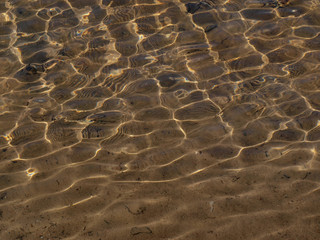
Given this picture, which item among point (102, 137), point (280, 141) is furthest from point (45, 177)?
point (280, 141)

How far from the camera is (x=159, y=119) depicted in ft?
14.0

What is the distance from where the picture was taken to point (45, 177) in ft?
12.0

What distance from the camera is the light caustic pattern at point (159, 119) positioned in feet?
10.5

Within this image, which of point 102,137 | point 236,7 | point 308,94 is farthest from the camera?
point 236,7

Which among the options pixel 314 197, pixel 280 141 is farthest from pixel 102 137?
pixel 314 197

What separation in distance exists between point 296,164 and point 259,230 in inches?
34.2

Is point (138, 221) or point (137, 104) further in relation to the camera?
point (137, 104)

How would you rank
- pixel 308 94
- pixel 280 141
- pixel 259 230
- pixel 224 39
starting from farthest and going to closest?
1. pixel 224 39
2. pixel 308 94
3. pixel 280 141
4. pixel 259 230

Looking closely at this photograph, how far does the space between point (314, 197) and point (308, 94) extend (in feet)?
5.20

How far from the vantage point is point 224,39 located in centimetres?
543

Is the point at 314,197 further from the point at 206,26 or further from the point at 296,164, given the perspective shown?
the point at 206,26

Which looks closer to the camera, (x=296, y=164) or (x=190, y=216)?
(x=190, y=216)

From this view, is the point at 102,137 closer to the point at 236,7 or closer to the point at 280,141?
the point at 280,141

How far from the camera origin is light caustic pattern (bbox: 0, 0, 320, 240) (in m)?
3.20
